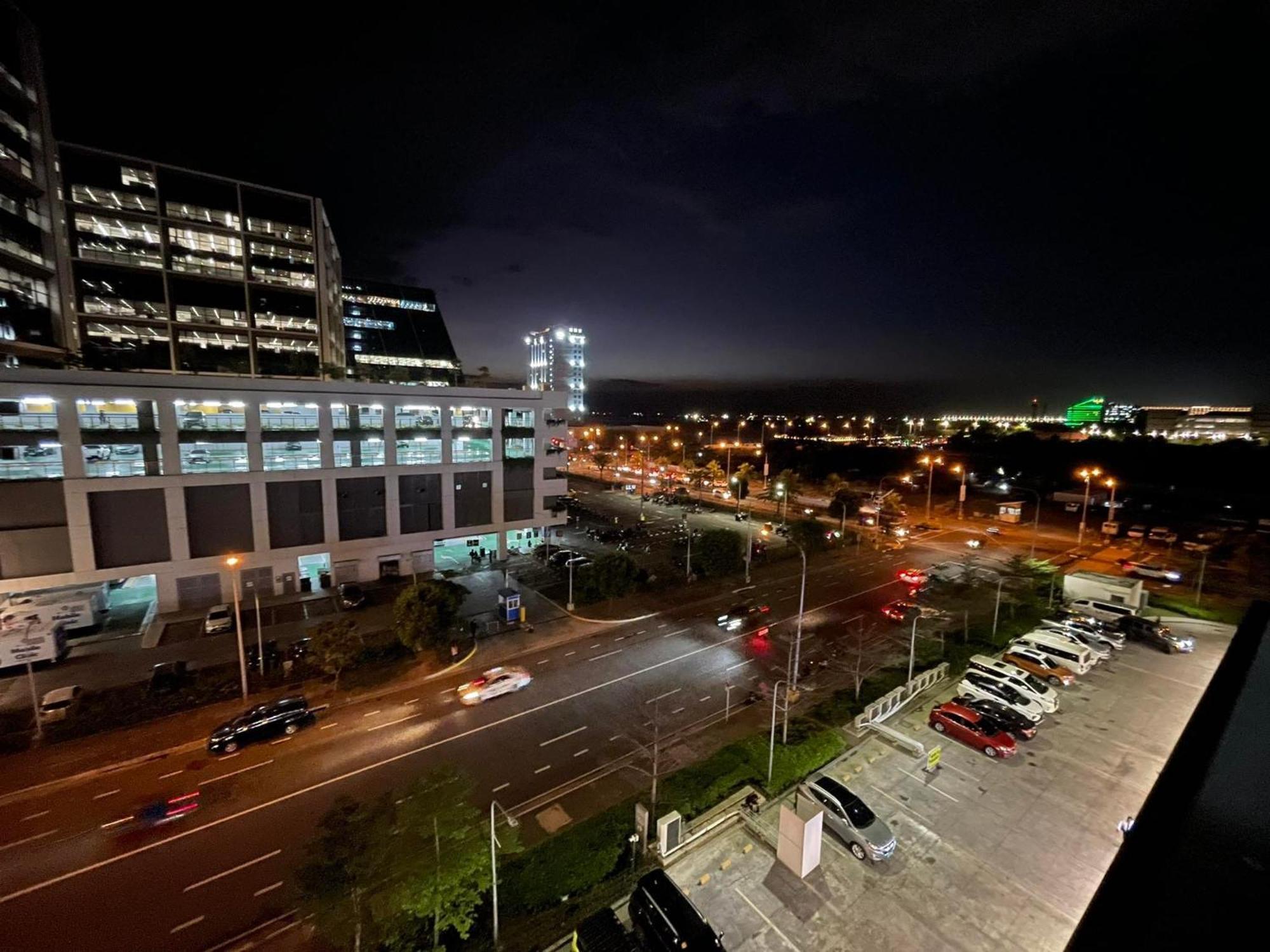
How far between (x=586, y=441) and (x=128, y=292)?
11521cm

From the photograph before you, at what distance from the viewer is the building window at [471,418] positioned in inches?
1941

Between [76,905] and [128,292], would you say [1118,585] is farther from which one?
[128,292]

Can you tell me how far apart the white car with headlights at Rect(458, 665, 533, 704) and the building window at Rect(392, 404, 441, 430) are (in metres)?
26.1

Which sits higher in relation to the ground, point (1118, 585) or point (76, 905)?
point (1118, 585)

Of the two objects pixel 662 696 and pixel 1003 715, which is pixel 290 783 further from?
pixel 1003 715

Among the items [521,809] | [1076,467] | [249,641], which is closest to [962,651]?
[521,809]

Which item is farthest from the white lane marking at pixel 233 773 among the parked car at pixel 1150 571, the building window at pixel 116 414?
the parked car at pixel 1150 571

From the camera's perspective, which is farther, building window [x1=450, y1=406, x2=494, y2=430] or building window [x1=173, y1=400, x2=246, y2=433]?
building window [x1=450, y1=406, x2=494, y2=430]

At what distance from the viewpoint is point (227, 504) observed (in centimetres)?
4031

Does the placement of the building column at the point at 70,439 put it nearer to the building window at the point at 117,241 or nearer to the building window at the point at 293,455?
the building window at the point at 293,455

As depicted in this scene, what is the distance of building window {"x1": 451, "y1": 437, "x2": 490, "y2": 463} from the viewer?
4966cm

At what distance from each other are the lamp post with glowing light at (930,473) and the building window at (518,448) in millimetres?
51954

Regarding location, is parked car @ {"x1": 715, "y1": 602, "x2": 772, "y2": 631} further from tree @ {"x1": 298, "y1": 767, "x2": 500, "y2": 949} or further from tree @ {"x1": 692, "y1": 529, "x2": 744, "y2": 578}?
tree @ {"x1": 298, "y1": 767, "x2": 500, "y2": 949}

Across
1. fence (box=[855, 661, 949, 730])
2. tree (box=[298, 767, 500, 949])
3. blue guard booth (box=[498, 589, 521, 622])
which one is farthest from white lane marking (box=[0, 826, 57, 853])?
fence (box=[855, 661, 949, 730])
